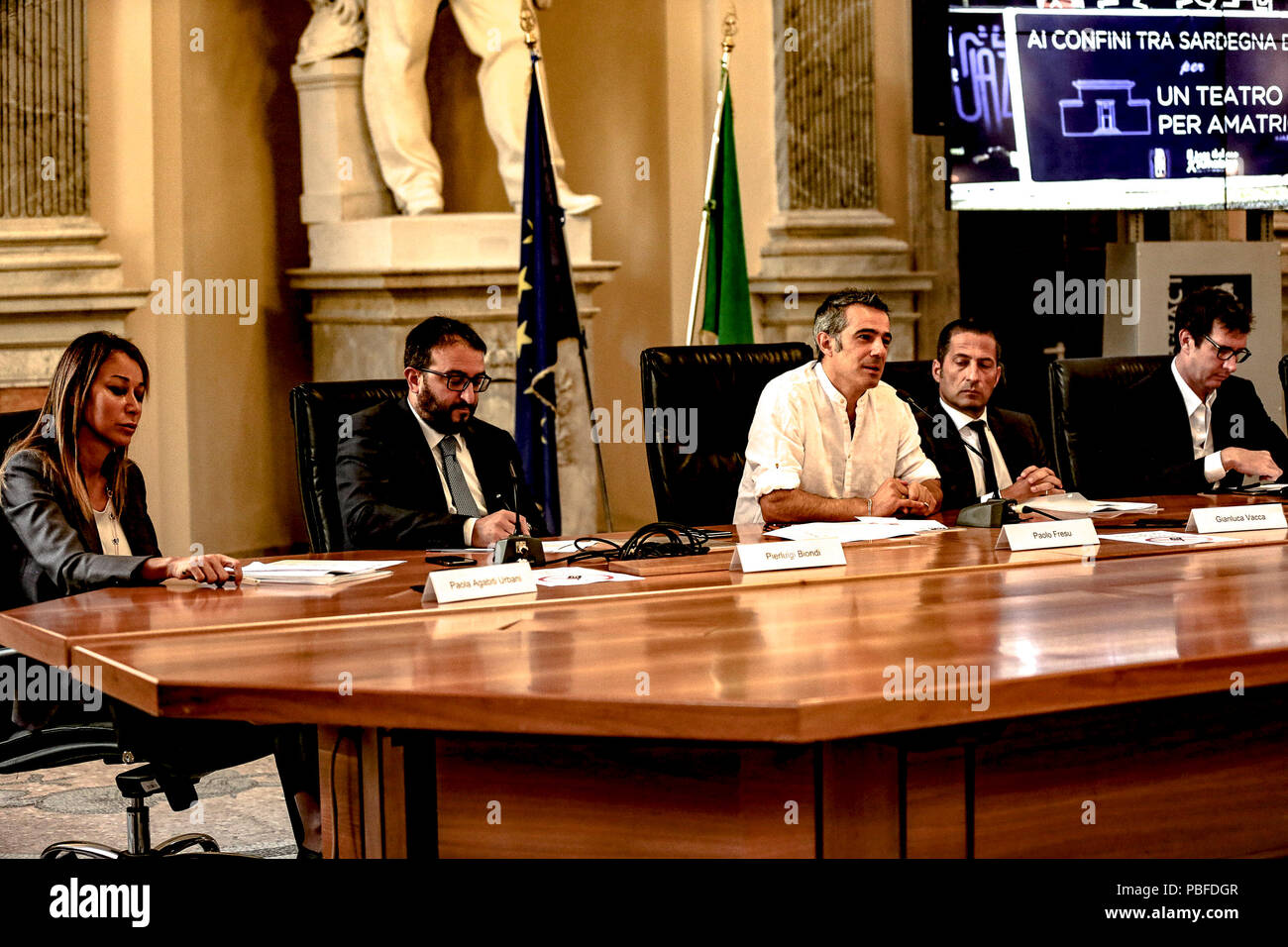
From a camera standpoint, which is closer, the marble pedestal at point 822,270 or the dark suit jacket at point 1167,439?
the dark suit jacket at point 1167,439

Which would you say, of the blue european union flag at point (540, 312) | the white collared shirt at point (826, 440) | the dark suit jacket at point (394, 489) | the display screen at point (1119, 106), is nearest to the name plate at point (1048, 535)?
the white collared shirt at point (826, 440)

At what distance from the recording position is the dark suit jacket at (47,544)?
8.93ft

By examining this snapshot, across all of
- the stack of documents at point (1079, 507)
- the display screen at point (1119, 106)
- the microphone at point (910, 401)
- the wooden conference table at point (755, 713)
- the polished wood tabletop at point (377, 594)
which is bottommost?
the wooden conference table at point (755, 713)

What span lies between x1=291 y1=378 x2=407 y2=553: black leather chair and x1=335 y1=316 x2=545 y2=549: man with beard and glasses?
3 centimetres

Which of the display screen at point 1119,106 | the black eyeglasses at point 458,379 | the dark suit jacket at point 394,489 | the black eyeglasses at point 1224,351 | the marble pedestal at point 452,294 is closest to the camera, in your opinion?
the dark suit jacket at point 394,489

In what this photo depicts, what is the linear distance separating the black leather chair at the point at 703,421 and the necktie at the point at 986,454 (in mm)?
560

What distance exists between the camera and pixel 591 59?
6.54 metres

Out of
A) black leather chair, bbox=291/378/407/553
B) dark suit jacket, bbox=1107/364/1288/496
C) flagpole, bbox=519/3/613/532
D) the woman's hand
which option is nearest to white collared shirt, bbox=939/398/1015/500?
dark suit jacket, bbox=1107/364/1288/496

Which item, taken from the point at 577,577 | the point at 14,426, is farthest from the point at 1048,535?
the point at 14,426

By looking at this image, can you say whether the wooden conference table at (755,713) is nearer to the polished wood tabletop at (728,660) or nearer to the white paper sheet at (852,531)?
the polished wood tabletop at (728,660)

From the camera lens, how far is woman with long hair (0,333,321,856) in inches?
105
